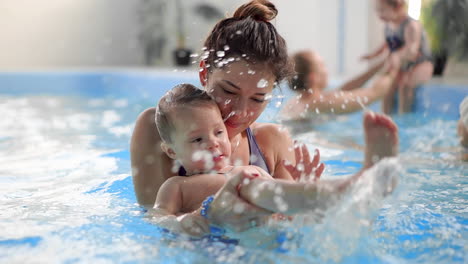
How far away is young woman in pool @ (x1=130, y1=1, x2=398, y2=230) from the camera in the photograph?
6.12ft

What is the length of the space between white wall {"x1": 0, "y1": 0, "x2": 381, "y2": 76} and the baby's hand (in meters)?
6.49

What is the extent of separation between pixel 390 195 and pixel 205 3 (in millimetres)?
8304

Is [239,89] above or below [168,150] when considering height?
above

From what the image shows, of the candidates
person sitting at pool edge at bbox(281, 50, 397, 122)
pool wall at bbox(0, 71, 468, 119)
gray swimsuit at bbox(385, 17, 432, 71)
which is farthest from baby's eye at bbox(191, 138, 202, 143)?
pool wall at bbox(0, 71, 468, 119)

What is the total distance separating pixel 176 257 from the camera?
5.15ft

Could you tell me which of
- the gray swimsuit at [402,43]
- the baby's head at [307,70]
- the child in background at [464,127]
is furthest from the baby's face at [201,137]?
the gray swimsuit at [402,43]

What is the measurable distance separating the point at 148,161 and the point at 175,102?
0.33 metres

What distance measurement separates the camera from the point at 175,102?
1.82 meters

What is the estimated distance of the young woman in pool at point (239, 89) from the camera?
1866mm

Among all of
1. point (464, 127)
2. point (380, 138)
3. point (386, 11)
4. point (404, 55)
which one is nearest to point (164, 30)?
point (386, 11)

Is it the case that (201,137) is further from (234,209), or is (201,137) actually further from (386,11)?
(386,11)

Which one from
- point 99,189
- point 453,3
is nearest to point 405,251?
point 99,189

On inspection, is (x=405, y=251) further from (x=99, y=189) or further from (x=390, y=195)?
(x=99, y=189)

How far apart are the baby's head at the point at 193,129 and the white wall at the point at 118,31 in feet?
20.7
